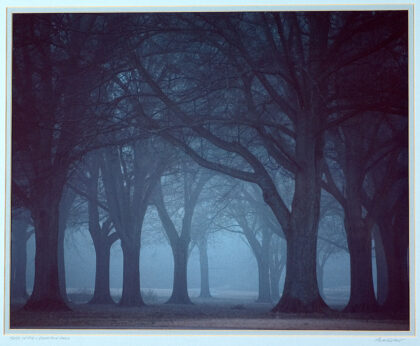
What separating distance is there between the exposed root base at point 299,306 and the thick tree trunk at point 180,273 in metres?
5.89

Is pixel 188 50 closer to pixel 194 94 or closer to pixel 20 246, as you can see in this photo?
pixel 194 94

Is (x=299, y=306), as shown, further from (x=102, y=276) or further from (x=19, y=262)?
(x=19, y=262)

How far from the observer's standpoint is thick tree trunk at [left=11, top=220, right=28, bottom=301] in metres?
15.3

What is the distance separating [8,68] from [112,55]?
8.48 ft

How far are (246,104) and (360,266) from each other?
378 centimetres

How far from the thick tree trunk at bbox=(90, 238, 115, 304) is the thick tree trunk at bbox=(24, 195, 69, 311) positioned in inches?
126

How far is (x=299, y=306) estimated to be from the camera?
30.9ft

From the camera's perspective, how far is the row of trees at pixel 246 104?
31.7 ft

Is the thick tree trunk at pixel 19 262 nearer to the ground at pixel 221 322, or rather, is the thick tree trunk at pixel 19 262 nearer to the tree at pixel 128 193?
the tree at pixel 128 193

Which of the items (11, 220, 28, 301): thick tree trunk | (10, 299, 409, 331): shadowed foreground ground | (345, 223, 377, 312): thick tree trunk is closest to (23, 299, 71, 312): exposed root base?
(10, 299, 409, 331): shadowed foreground ground

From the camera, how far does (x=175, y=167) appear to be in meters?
14.9

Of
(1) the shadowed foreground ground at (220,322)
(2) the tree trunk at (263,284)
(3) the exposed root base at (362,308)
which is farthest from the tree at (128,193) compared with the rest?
(2) the tree trunk at (263,284)

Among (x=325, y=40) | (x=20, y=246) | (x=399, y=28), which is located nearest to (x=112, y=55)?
(x=325, y=40)

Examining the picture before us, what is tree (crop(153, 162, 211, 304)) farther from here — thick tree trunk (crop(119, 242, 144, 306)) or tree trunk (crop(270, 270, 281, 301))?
tree trunk (crop(270, 270, 281, 301))
